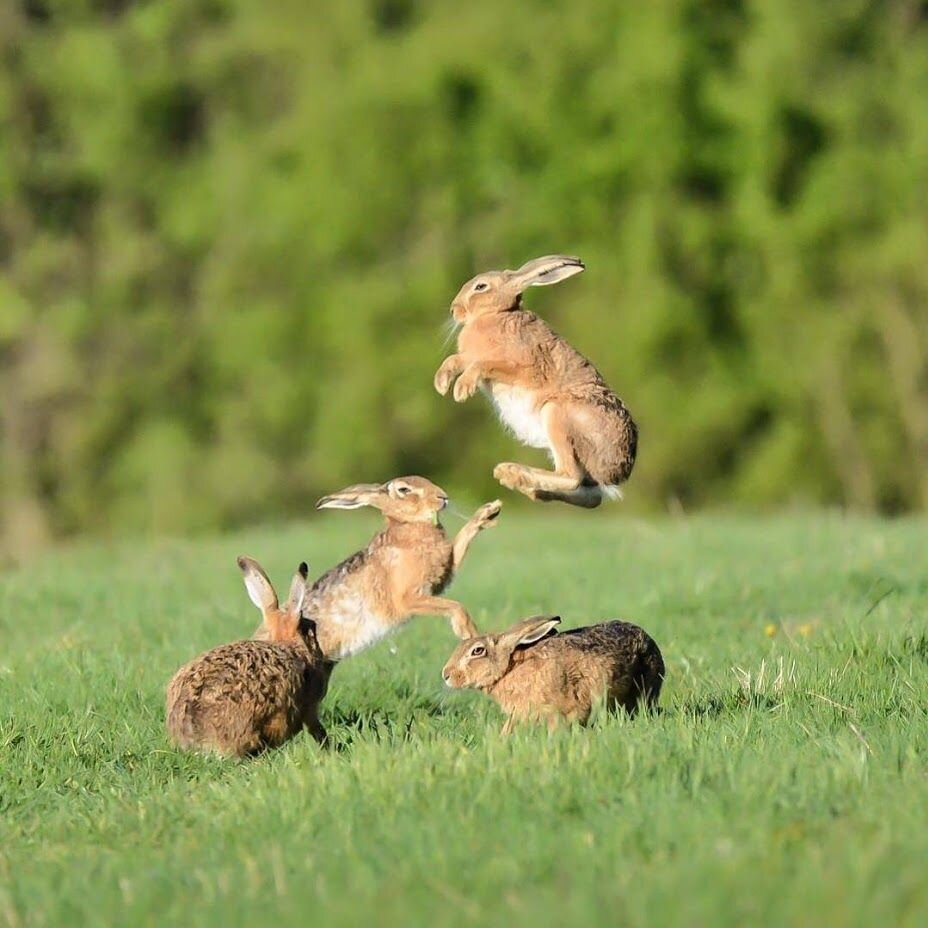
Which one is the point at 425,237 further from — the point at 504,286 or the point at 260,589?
the point at 504,286

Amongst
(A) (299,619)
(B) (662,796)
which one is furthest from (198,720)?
(B) (662,796)

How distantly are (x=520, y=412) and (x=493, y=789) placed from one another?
1994 mm

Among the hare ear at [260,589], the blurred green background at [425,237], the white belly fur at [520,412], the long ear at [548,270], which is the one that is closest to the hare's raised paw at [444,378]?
the white belly fur at [520,412]

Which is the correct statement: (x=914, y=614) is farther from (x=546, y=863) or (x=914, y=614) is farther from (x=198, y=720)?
(x=546, y=863)

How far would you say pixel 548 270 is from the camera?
23.1 ft

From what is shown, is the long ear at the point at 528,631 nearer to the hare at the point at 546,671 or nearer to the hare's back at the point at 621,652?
the hare at the point at 546,671

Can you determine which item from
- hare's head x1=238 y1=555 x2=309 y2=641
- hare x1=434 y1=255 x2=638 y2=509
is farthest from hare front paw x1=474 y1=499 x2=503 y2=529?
hare's head x1=238 y1=555 x2=309 y2=641

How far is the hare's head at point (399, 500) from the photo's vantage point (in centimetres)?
745

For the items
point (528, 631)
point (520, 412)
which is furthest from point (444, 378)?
point (528, 631)

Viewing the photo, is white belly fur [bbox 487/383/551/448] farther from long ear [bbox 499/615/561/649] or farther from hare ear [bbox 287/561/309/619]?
hare ear [bbox 287/561/309/619]

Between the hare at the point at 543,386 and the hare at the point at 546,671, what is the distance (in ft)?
1.72

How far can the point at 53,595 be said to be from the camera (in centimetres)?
1178

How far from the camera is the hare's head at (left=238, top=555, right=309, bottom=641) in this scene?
749cm

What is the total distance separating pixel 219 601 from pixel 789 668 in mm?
4598
